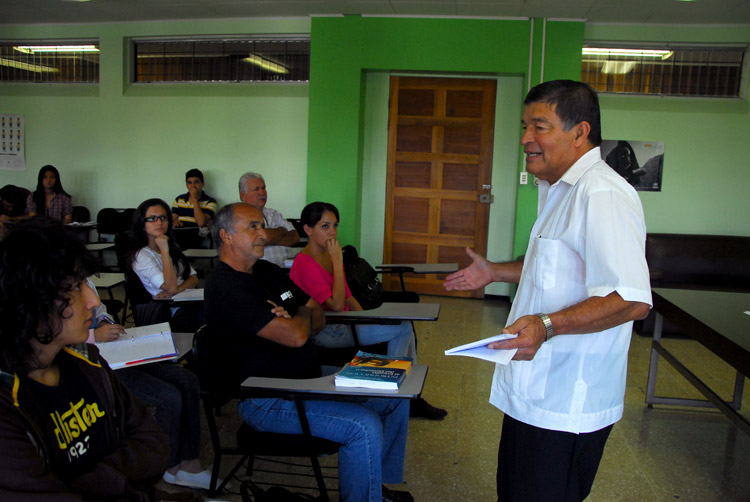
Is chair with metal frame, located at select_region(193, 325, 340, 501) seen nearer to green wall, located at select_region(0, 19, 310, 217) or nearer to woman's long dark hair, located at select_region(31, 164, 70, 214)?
green wall, located at select_region(0, 19, 310, 217)

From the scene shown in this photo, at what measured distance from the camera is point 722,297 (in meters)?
3.27

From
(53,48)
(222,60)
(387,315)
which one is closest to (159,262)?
(387,315)

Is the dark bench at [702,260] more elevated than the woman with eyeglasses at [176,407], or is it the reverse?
the dark bench at [702,260]

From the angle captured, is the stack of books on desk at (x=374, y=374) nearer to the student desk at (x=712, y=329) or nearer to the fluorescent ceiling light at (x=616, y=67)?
the student desk at (x=712, y=329)

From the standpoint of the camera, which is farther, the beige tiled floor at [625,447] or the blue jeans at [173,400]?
the beige tiled floor at [625,447]

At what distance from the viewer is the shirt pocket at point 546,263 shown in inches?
55.5

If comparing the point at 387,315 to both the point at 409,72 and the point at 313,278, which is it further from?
the point at 409,72

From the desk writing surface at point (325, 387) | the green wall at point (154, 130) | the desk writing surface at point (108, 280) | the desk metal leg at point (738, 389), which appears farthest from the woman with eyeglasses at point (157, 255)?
the desk metal leg at point (738, 389)

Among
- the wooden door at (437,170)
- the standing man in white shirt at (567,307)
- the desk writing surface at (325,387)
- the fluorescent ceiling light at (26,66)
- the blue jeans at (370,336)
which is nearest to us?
the standing man in white shirt at (567,307)

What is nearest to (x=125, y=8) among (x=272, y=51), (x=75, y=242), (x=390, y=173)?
(x=272, y=51)

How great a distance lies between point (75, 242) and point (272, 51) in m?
5.61

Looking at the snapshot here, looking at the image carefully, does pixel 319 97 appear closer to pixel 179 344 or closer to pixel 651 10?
pixel 651 10

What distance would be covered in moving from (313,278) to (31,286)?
1938mm

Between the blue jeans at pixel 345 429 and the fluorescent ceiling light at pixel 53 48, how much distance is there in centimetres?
620
